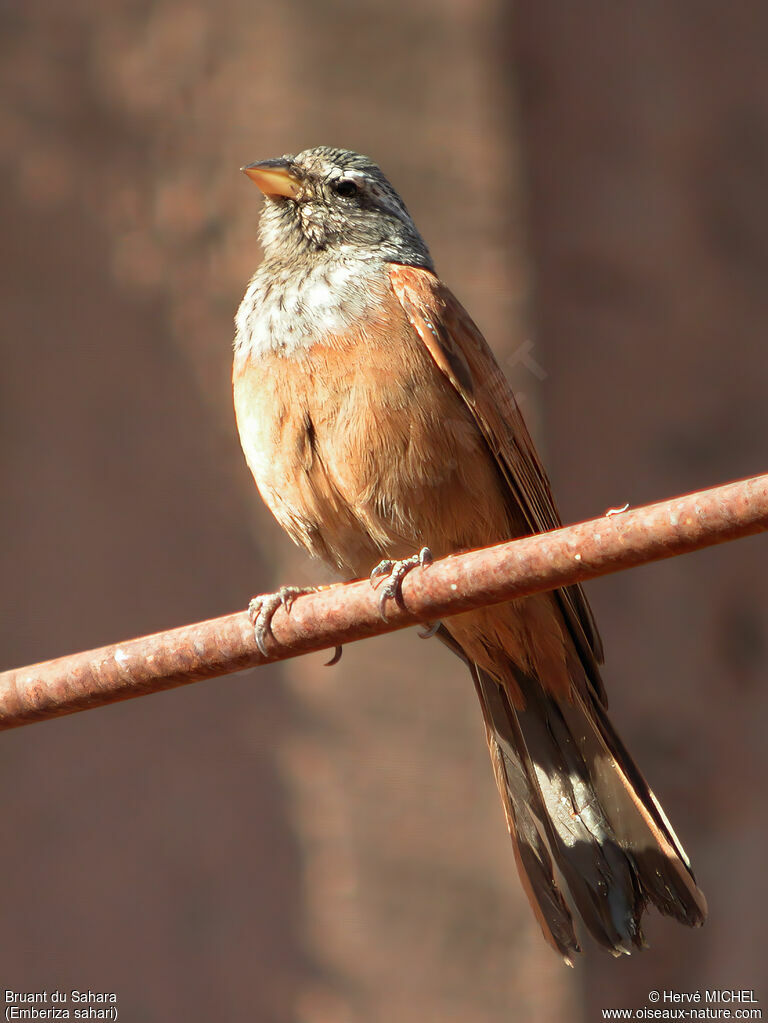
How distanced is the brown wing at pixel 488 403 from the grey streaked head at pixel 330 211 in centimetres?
31

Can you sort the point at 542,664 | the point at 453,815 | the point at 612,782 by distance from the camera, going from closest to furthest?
the point at 612,782 → the point at 542,664 → the point at 453,815

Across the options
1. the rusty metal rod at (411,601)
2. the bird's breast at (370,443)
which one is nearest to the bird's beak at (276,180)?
the bird's breast at (370,443)

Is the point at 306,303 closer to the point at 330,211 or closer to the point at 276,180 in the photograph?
the point at 330,211

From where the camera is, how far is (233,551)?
660 cm

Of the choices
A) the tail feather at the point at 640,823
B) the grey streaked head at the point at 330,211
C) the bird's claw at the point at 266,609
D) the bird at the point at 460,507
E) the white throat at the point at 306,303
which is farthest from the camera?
the grey streaked head at the point at 330,211

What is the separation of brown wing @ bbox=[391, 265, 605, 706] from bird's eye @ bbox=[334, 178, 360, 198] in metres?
0.54

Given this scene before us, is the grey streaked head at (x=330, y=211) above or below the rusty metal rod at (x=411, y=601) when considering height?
above

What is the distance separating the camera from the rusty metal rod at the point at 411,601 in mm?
2182

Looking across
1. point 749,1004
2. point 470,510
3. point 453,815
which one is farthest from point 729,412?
point 470,510

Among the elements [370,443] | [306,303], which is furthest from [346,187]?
[370,443]

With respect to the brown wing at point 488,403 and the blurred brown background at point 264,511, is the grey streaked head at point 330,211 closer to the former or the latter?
the brown wing at point 488,403

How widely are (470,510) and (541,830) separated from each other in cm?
101

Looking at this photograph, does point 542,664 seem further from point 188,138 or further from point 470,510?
point 188,138

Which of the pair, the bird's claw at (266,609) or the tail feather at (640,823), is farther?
the tail feather at (640,823)
